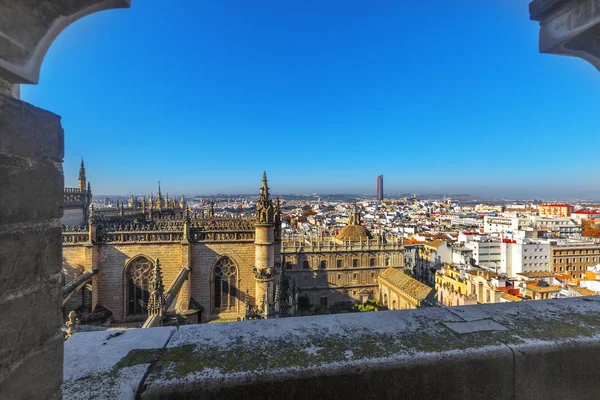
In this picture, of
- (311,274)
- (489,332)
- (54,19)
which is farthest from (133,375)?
(311,274)

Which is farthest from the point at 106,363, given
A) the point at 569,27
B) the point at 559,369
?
the point at 569,27

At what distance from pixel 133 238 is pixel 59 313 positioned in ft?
47.0

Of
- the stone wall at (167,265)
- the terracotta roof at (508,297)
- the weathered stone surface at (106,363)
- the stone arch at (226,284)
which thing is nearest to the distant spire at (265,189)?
the stone wall at (167,265)

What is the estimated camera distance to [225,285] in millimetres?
15023

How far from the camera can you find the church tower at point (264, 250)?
44.7ft

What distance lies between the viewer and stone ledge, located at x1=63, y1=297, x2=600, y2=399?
168 cm

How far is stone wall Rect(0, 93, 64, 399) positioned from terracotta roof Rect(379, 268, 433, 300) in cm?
2742

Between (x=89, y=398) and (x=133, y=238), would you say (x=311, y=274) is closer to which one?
(x=133, y=238)

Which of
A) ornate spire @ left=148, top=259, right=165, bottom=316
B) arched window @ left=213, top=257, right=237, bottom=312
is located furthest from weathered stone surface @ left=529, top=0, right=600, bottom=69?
arched window @ left=213, top=257, right=237, bottom=312

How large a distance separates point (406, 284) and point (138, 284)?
2266cm

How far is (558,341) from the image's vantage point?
2.01m

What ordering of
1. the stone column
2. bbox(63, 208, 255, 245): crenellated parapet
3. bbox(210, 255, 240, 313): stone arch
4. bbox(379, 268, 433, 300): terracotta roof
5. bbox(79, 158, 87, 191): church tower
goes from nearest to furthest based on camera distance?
1. the stone column
2. bbox(63, 208, 255, 245): crenellated parapet
3. bbox(210, 255, 240, 313): stone arch
4. bbox(79, 158, 87, 191): church tower
5. bbox(379, 268, 433, 300): terracotta roof

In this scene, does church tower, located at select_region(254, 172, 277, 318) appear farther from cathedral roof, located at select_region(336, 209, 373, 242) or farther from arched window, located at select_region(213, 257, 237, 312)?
cathedral roof, located at select_region(336, 209, 373, 242)

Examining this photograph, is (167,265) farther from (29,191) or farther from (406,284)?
(406,284)
